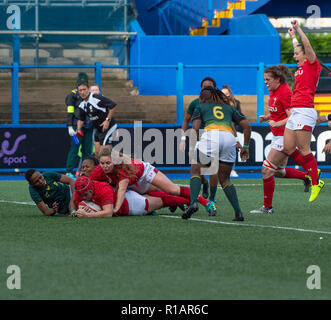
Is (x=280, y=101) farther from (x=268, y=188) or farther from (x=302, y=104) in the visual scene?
(x=268, y=188)

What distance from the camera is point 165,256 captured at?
25.7 ft

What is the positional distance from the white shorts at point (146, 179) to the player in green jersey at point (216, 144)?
68 cm

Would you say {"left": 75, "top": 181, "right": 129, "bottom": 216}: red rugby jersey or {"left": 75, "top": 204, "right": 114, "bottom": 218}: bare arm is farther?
{"left": 75, "top": 204, "right": 114, "bottom": 218}: bare arm

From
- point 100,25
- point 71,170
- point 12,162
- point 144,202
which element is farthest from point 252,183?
point 100,25

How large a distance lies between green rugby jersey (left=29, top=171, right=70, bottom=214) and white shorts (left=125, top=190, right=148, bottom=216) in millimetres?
772

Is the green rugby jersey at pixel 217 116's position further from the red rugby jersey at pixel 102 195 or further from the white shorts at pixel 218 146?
the red rugby jersey at pixel 102 195

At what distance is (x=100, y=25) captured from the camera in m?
26.7

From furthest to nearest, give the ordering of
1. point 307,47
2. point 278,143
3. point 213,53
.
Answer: point 213,53, point 278,143, point 307,47

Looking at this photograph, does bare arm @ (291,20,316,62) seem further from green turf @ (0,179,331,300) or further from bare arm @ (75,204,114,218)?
bare arm @ (75,204,114,218)

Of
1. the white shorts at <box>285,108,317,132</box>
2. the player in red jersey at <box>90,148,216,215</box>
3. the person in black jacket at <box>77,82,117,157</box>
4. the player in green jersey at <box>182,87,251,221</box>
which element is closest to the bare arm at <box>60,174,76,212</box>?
the player in red jersey at <box>90,148,216,215</box>

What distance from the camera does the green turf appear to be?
631cm

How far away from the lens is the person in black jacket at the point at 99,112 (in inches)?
652

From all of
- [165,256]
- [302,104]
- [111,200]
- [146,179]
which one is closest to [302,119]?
[302,104]

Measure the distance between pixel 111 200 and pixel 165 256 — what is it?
2.78 metres
